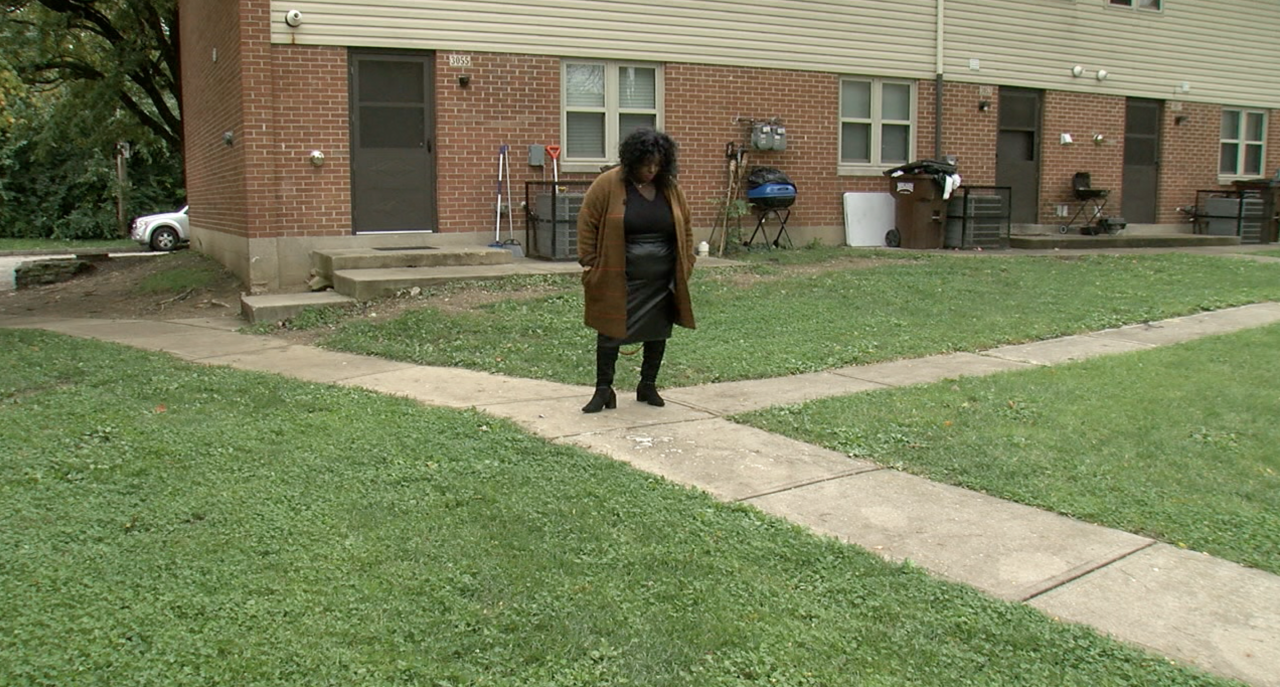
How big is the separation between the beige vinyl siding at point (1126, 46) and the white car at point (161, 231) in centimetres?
1990

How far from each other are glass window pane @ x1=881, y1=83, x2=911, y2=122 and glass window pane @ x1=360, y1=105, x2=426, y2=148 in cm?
734

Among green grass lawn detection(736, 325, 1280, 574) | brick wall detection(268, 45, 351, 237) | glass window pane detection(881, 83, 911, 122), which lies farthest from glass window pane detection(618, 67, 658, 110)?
green grass lawn detection(736, 325, 1280, 574)

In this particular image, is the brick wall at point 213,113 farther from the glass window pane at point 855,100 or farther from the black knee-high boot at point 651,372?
the glass window pane at point 855,100

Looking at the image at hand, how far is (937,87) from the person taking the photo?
1611 centimetres

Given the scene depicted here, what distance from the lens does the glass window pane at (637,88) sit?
13773 mm

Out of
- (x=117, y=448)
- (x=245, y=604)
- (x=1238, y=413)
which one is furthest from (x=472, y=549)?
(x=1238, y=413)

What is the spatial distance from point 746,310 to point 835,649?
6904 millimetres

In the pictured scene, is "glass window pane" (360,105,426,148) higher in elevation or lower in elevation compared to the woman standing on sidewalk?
higher

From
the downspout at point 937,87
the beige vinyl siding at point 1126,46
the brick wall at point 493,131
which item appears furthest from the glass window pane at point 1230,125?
the downspout at point 937,87

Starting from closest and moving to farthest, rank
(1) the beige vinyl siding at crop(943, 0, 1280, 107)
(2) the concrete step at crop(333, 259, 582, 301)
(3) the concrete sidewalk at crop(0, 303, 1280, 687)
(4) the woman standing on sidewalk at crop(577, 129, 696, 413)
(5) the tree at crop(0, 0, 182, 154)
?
(3) the concrete sidewalk at crop(0, 303, 1280, 687)
(4) the woman standing on sidewalk at crop(577, 129, 696, 413)
(2) the concrete step at crop(333, 259, 582, 301)
(1) the beige vinyl siding at crop(943, 0, 1280, 107)
(5) the tree at crop(0, 0, 182, 154)

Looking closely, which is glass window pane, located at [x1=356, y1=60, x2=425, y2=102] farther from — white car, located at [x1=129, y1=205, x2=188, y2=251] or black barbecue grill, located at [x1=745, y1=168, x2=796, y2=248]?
white car, located at [x1=129, y1=205, x2=188, y2=251]

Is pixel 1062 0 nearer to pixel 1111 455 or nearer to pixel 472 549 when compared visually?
pixel 1111 455

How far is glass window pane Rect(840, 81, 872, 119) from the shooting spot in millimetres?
15539

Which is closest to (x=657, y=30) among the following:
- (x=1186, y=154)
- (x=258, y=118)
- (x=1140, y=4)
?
(x=258, y=118)
